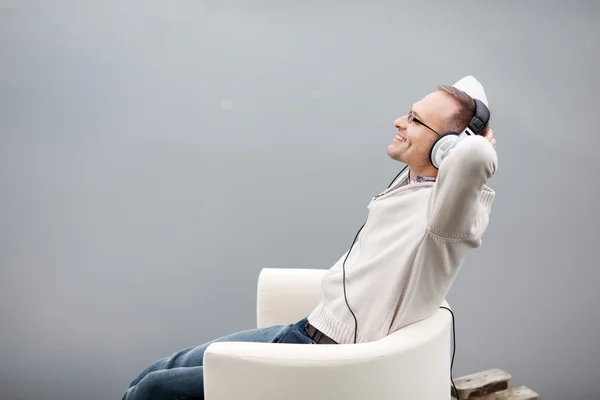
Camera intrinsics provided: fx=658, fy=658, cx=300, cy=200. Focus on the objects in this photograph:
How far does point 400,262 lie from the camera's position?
156cm

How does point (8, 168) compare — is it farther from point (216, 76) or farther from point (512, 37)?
point (512, 37)

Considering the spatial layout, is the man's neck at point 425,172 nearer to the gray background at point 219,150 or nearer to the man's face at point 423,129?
the man's face at point 423,129

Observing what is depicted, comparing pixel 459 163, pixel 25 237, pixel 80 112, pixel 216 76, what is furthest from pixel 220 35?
pixel 459 163

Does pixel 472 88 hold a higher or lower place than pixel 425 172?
higher

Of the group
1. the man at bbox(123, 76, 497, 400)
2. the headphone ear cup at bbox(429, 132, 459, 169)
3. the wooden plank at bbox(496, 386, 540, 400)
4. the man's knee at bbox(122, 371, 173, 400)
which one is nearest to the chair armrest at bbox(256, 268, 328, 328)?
the man at bbox(123, 76, 497, 400)

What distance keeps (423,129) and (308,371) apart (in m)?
0.66

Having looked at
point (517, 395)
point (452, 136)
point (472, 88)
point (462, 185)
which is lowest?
point (517, 395)

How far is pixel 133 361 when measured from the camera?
280cm

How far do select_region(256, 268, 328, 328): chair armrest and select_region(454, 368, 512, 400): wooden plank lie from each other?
779 mm

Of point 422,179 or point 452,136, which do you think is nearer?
point 452,136

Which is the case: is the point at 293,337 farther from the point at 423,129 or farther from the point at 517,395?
the point at 517,395

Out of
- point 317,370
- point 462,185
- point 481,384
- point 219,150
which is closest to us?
point 462,185

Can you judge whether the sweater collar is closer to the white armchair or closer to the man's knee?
the white armchair

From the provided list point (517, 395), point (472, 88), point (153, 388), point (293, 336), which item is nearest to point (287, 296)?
point (293, 336)
